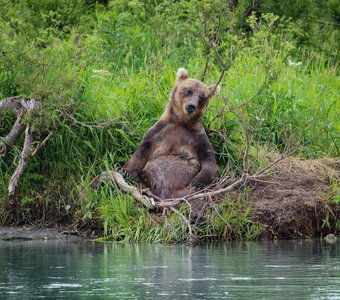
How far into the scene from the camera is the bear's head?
11.3 meters

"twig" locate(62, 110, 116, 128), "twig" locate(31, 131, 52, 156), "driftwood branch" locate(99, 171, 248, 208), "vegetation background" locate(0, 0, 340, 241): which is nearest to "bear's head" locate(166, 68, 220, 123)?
"vegetation background" locate(0, 0, 340, 241)

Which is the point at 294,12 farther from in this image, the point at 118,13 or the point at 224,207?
the point at 224,207

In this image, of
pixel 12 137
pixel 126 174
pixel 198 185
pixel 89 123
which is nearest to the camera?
pixel 198 185

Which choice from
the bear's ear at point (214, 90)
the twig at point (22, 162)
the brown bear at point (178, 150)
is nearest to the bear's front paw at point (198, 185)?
the brown bear at point (178, 150)

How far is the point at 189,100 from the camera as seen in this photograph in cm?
1127

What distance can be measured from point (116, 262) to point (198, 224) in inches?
81.4

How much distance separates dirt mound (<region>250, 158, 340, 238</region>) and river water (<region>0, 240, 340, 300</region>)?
0.41 m

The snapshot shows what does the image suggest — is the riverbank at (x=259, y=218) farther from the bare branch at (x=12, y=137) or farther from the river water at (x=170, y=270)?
the bare branch at (x=12, y=137)

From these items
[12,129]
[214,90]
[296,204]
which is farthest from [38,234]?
[296,204]

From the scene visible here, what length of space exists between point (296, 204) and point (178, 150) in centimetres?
152

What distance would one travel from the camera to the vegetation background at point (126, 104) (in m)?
10.9

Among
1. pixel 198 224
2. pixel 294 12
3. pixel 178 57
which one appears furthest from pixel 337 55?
pixel 198 224

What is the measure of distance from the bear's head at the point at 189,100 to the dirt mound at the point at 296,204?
1.09m

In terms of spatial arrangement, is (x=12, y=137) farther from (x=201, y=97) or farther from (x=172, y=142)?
(x=201, y=97)
